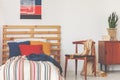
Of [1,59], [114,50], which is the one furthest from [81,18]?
[1,59]

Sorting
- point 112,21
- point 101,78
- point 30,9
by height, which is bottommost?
point 101,78

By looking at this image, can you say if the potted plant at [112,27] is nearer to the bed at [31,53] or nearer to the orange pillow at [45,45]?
the bed at [31,53]

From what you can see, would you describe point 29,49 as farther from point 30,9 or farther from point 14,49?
point 30,9

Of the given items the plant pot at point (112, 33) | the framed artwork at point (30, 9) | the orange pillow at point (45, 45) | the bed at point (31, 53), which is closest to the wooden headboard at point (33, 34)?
the bed at point (31, 53)

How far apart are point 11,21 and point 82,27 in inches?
71.4

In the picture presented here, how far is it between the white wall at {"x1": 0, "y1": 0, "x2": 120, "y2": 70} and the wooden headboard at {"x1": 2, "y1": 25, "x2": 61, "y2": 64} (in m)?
0.11

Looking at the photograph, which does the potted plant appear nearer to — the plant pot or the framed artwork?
the plant pot

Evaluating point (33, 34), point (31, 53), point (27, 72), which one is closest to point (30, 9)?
point (33, 34)

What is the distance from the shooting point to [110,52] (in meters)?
7.06

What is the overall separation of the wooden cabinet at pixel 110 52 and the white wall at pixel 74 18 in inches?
15.3

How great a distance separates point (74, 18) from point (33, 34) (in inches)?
44.5

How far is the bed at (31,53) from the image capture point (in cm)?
441

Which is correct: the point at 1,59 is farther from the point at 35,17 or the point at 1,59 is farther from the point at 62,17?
the point at 62,17

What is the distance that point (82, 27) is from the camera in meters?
7.27
